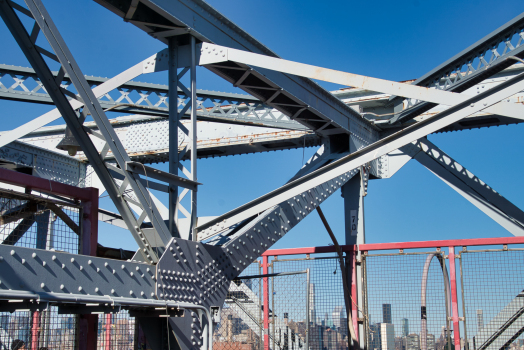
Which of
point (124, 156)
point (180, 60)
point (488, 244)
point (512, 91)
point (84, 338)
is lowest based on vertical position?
point (84, 338)

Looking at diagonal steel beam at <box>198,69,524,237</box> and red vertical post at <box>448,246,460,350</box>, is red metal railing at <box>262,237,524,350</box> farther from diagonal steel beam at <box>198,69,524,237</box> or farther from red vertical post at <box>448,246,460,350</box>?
diagonal steel beam at <box>198,69,524,237</box>

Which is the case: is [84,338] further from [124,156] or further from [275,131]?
[275,131]

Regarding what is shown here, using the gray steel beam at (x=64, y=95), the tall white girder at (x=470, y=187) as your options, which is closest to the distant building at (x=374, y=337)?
the tall white girder at (x=470, y=187)

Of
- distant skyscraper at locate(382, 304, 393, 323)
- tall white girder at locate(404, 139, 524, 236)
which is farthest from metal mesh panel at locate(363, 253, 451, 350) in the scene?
tall white girder at locate(404, 139, 524, 236)

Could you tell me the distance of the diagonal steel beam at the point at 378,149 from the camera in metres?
7.80

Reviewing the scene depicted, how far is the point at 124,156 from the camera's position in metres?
7.12

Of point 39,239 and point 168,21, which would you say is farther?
point 168,21

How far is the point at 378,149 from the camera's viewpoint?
8500 millimetres

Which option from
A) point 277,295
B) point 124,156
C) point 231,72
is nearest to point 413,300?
point 277,295

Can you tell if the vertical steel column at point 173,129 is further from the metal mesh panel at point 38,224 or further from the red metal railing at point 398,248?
the red metal railing at point 398,248

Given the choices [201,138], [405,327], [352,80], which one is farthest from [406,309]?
[201,138]

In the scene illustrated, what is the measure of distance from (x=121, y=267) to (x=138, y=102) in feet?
21.1

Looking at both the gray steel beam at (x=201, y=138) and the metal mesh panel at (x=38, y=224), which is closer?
the metal mesh panel at (x=38, y=224)

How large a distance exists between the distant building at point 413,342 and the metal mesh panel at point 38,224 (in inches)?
241
